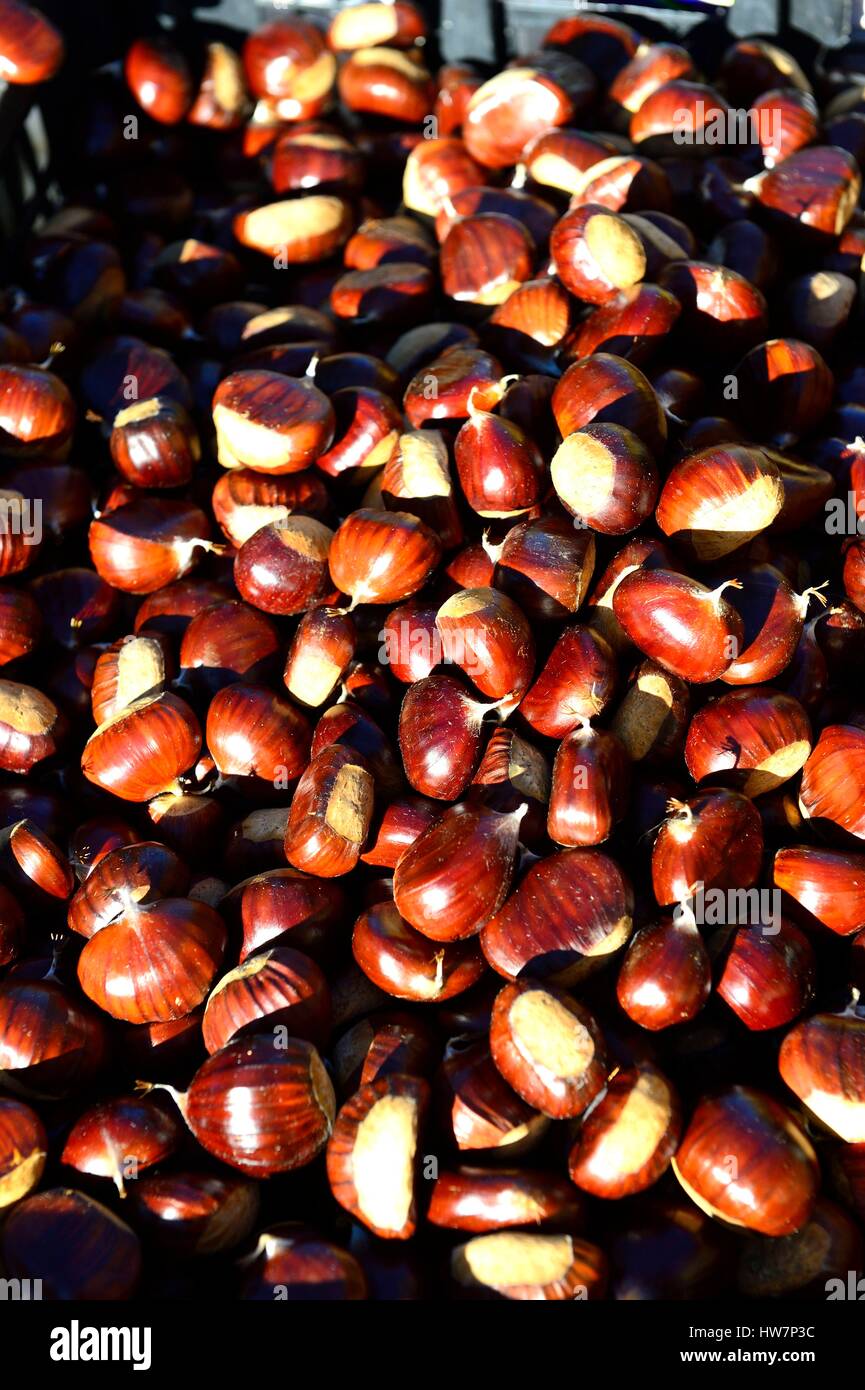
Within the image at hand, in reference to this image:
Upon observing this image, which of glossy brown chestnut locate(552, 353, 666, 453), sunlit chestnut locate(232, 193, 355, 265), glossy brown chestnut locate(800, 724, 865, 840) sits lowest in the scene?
glossy brown chestnut locate(800, 724, 865, 840)

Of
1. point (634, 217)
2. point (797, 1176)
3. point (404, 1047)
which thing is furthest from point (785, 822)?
point (634, 217)

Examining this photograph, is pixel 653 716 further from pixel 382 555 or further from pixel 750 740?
pixel 382 555

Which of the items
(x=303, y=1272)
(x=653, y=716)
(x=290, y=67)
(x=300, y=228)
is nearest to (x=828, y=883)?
(x=653, y=716)

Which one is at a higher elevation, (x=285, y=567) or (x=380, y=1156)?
(x=285, y=567)

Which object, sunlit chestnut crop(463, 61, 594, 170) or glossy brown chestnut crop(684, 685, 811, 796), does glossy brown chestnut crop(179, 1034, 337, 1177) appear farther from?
sunlit chestnut crop(463, 61, 594, 170)

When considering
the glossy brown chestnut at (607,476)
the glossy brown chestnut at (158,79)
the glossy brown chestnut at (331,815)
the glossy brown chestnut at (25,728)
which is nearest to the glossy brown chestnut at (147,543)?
the glossy brown chestnut at (25,728)

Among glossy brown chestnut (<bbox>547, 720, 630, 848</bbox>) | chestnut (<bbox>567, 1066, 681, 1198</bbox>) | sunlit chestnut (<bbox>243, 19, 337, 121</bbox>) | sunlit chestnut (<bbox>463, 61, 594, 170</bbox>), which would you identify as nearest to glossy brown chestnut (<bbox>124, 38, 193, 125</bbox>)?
sunlit chestnut (<bbox>243, 19, 337, 121</bbox>)

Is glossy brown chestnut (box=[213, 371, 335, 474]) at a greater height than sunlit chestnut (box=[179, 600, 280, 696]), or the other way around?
glossy brown chestnut (box=[213, 371, 335, 474])
